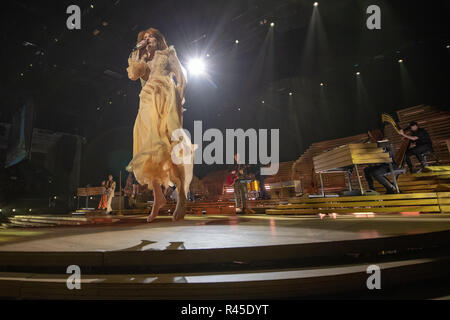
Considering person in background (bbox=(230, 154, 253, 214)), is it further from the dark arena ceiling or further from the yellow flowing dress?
the dark arena ceiling

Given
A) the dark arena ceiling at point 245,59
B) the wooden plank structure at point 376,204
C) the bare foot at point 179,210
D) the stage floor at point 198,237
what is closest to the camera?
the stage floor at point 198,237

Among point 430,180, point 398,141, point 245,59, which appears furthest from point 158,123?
point 398,141

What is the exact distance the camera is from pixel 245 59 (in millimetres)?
9969

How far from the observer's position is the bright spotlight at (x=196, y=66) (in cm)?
967

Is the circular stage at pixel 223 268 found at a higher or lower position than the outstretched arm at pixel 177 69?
lower

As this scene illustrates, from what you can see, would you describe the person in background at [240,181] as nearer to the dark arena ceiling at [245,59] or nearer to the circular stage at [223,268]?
the circular stage at [223,268]

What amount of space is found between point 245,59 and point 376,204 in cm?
855

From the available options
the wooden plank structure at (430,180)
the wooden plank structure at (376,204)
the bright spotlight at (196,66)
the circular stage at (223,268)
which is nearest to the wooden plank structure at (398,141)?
the wooden plank structure at (430,180)

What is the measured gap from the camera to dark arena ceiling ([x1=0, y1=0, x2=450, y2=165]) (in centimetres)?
739

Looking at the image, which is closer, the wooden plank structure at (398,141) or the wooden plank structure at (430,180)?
the wooden plank structure at (430,180)

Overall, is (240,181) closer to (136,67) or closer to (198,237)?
(136,67)

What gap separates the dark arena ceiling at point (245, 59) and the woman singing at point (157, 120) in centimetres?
503

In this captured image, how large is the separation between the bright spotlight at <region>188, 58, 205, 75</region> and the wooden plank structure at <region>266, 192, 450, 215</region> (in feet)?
26.2
